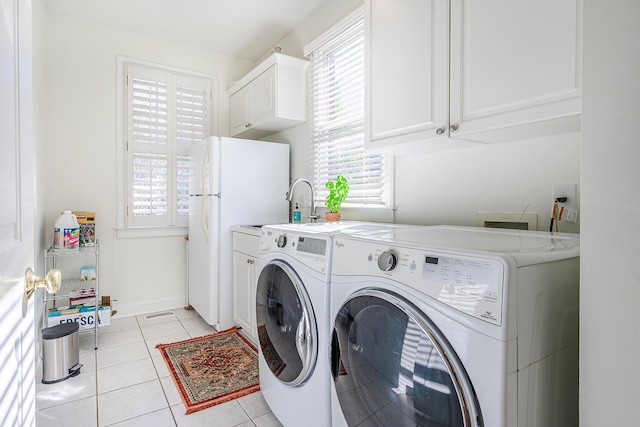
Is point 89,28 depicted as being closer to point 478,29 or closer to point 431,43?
point 431,43

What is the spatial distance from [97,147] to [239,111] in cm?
130

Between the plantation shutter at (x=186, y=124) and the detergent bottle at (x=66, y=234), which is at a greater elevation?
the plantation shutter at (x=186, y=124)

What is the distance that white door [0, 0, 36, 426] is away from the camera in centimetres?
61

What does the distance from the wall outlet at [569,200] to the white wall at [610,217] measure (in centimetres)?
75

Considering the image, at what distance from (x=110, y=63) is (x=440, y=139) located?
3077mm

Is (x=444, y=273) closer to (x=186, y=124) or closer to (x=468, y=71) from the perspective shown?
(x=468, y=71)

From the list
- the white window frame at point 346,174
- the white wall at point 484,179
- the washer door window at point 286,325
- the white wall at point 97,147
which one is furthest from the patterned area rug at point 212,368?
the white wall at point 484,179

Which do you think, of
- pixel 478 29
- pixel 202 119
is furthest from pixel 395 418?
pixel 202 119

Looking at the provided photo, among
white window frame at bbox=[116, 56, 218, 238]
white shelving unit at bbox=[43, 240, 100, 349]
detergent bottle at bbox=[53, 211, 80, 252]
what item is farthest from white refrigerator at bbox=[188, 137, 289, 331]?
detergent bottle at bbox=[53, 211, 80, 252]

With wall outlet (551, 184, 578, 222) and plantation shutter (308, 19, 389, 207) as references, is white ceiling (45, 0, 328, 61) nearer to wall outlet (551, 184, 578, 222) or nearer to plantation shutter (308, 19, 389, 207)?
plantation shutter (308, 19, 389, 207)

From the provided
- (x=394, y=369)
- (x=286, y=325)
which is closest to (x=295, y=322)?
(x=286, y=325)

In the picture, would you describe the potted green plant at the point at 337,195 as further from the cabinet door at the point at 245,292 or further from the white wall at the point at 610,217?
the white wall at the point at 610,217

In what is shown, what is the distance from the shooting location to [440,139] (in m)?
1.48

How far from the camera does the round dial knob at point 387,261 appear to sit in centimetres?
101
